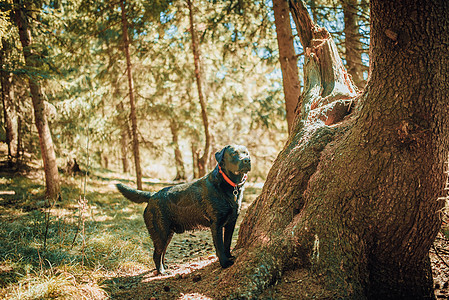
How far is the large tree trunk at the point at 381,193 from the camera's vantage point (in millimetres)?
2484

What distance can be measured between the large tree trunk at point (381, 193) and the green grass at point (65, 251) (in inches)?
69.9

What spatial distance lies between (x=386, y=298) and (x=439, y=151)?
157 centimetres

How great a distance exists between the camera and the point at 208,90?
1431cm

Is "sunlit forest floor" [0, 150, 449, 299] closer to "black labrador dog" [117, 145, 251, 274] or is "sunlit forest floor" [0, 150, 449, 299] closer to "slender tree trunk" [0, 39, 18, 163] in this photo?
"black labrador dog" [117, 145, 251, 274]

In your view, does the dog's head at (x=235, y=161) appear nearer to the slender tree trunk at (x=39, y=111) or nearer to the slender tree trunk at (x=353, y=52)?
the slender tree trunk at (x=353, y=52)

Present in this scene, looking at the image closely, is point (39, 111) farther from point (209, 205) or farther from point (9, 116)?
point (209, 205)

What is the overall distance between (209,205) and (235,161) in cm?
69

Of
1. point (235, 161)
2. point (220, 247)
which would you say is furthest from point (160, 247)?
point (235, 161)

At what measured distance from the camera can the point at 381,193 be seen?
277cm

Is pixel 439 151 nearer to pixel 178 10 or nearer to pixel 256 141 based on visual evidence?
pixel 178 10

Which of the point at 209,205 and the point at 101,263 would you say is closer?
the point at 209,205

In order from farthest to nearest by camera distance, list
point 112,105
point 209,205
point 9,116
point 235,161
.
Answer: point 112,105 < point 9,116 < point 209,205 < point 235,161

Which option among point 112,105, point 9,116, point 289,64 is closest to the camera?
point 289,64

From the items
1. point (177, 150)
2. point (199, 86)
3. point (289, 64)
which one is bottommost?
point (177, 150)
